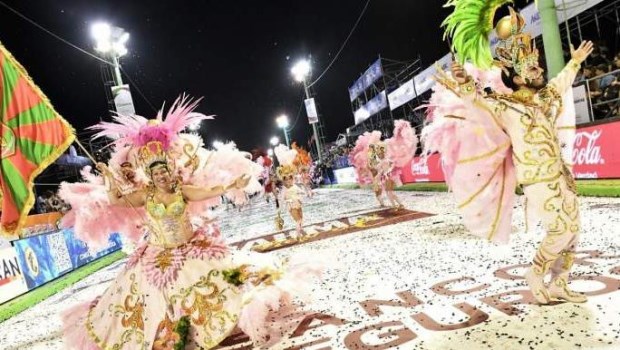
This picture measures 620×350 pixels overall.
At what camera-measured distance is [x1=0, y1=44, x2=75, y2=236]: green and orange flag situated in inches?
144

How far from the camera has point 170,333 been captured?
13.7 ft

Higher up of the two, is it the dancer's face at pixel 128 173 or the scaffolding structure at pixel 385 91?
the scaffolding structure at pixel 385 91

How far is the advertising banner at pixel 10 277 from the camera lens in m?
9.42

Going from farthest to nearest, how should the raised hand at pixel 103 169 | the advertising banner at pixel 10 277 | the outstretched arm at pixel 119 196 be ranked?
the advertising banner at pixel 10 277 < the outstretched arm at pixel 119 196 < the raised hand at pixel 103 169

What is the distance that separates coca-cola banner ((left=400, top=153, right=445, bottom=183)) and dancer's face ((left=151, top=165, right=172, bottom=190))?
1212 centimetres

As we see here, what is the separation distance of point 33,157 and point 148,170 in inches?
39.6

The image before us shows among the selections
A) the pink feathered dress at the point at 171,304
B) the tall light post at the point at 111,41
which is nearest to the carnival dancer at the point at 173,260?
the pink feathered dress at the point at 171,304

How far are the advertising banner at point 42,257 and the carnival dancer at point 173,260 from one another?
693 cm

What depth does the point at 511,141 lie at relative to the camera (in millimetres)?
3906

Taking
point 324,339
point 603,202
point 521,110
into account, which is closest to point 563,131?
point 521,110

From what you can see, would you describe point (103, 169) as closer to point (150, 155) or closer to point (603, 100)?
point (150, 155)

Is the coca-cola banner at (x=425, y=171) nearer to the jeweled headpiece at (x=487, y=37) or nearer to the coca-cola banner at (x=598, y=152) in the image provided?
the coca-cola banner at (x=598, y=152)

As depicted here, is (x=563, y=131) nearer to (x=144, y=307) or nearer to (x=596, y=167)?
(x=144, y=307)

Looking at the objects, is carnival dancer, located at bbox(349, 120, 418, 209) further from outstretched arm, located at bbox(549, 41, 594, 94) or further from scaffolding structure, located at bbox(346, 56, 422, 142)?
scaffolding structure, located at bbox(346, 56, 422, 142)
